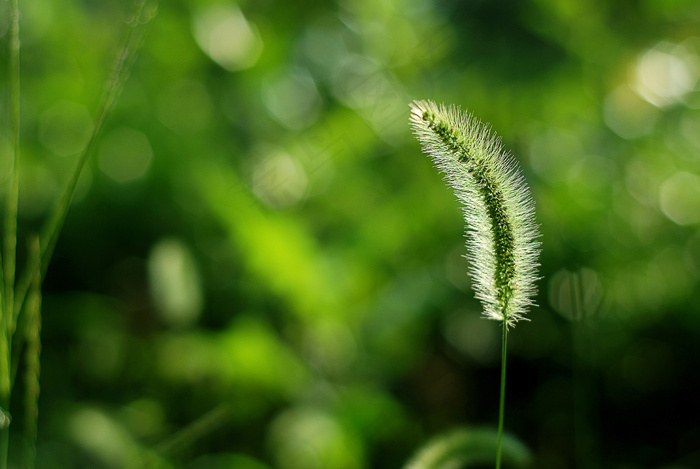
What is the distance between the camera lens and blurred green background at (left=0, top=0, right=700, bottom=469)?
1.49 meters

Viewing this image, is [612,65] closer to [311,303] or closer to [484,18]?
[484,18]

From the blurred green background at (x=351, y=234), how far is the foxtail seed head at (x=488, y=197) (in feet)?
2.58

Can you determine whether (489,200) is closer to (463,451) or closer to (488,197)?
(488,197)

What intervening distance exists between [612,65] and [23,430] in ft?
5.60

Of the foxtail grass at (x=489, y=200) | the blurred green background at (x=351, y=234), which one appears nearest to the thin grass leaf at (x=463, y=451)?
the foxtail grass at (x=489, y=200)

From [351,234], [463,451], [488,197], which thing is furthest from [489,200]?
[351,234]

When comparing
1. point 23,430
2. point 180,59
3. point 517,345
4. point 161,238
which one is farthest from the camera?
point 180,59

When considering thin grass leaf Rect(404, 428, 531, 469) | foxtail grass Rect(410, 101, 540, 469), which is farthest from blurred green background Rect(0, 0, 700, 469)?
foxtail grass Rect(410, 101, 540, 469)

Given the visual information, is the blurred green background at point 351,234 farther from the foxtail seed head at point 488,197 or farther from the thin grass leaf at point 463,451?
the foxtail seed head at point 488,197

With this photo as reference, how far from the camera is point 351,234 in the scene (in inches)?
72.4

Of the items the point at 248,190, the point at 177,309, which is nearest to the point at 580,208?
the point at 248,190

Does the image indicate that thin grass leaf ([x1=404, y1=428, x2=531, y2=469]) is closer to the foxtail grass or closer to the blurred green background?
the foxtail grass

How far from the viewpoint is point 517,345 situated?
63.8 inches

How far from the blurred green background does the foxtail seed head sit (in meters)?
0.79
